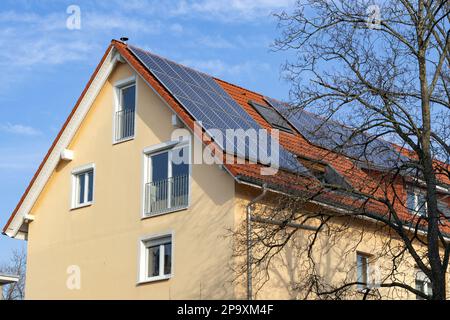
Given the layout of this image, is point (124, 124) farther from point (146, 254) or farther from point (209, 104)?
point (146, 254)

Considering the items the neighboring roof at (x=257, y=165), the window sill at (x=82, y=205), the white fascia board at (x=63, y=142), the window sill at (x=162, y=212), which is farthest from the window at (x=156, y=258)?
the white fascia board at (x=63, y=142)

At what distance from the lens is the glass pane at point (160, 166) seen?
23828 millimetres

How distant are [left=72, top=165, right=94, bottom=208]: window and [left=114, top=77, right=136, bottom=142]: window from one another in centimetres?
139

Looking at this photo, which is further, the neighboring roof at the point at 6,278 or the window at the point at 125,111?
the window at the point at 125,111

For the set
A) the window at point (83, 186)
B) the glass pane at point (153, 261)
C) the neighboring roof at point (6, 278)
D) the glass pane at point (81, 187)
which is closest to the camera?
the glass pane at point (153, 261)

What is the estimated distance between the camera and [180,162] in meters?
23.3

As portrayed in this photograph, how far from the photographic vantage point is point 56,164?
2714 cm

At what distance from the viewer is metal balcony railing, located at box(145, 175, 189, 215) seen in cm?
2303

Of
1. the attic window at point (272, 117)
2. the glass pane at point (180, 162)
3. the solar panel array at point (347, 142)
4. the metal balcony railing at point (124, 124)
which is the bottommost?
the solar panel array at point (347, 142)

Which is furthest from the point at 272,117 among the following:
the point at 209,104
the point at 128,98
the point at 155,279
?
the point at 155,279

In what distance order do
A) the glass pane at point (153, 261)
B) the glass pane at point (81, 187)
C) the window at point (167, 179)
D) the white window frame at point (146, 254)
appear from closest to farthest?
the white window frame at point (146, 254) < the window at point (167, 179) < the glass pane at point (153, 261) < the glass pane at point (81, 187)

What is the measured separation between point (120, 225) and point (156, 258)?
64.4 inches

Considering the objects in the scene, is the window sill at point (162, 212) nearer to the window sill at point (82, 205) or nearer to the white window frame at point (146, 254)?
the white window frame at point (146, 254)
